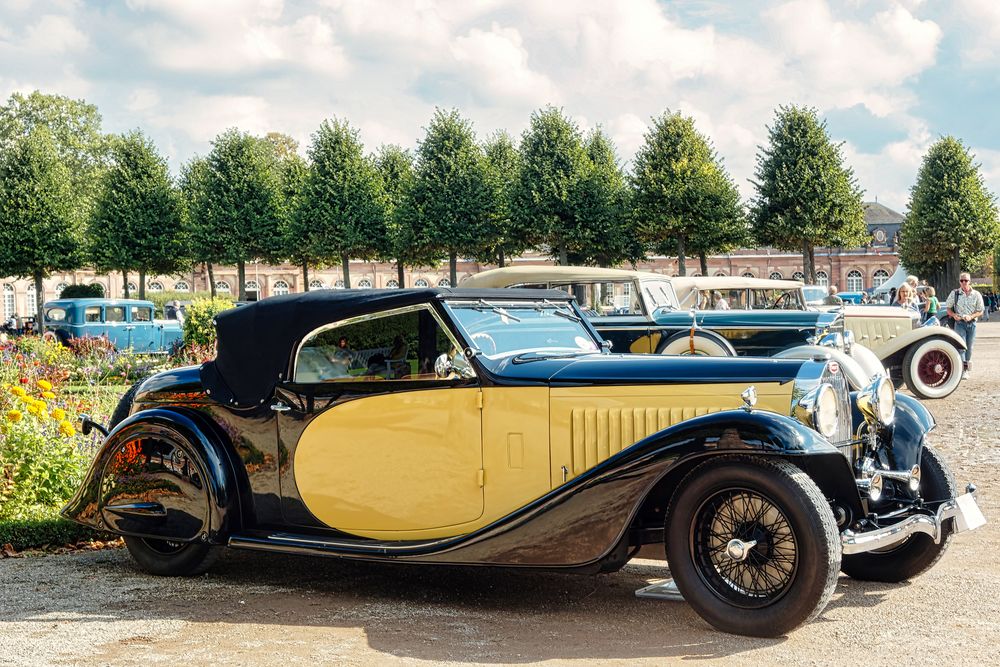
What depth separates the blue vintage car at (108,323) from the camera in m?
27.2

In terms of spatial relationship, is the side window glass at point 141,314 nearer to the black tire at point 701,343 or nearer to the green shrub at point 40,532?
the black tire at point 701,343

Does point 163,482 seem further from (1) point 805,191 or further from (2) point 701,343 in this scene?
(1) point 805,191

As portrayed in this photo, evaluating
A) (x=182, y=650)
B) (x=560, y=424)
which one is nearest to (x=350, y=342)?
(x=560, y=424)

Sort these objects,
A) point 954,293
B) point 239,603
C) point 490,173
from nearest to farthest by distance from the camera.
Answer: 1. point 239,603
2. point 954,293
3. point 490,173

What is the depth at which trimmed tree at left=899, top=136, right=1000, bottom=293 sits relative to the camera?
49.6m

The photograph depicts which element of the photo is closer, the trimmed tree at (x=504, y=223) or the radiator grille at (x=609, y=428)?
the radiator grille at (x=609, y=428)

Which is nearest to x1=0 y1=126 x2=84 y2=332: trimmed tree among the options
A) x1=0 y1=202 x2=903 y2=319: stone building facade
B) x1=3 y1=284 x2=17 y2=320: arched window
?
x1=0 y1=202 x2=903 y2=319: stone building facade

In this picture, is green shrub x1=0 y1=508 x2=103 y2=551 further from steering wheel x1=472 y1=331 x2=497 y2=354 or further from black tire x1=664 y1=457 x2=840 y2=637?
black tire x1=664 y1=457 x2=840 y2=637

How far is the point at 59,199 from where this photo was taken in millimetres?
A: 44156

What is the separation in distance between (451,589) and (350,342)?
57.7 inches

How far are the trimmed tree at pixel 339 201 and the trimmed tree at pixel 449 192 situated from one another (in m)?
2.10

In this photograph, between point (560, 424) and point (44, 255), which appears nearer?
point (560, 424)

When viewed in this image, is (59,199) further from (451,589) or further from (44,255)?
(451,589)

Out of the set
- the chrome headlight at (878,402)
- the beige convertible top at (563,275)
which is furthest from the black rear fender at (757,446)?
the beige convertible top at (563,275)
